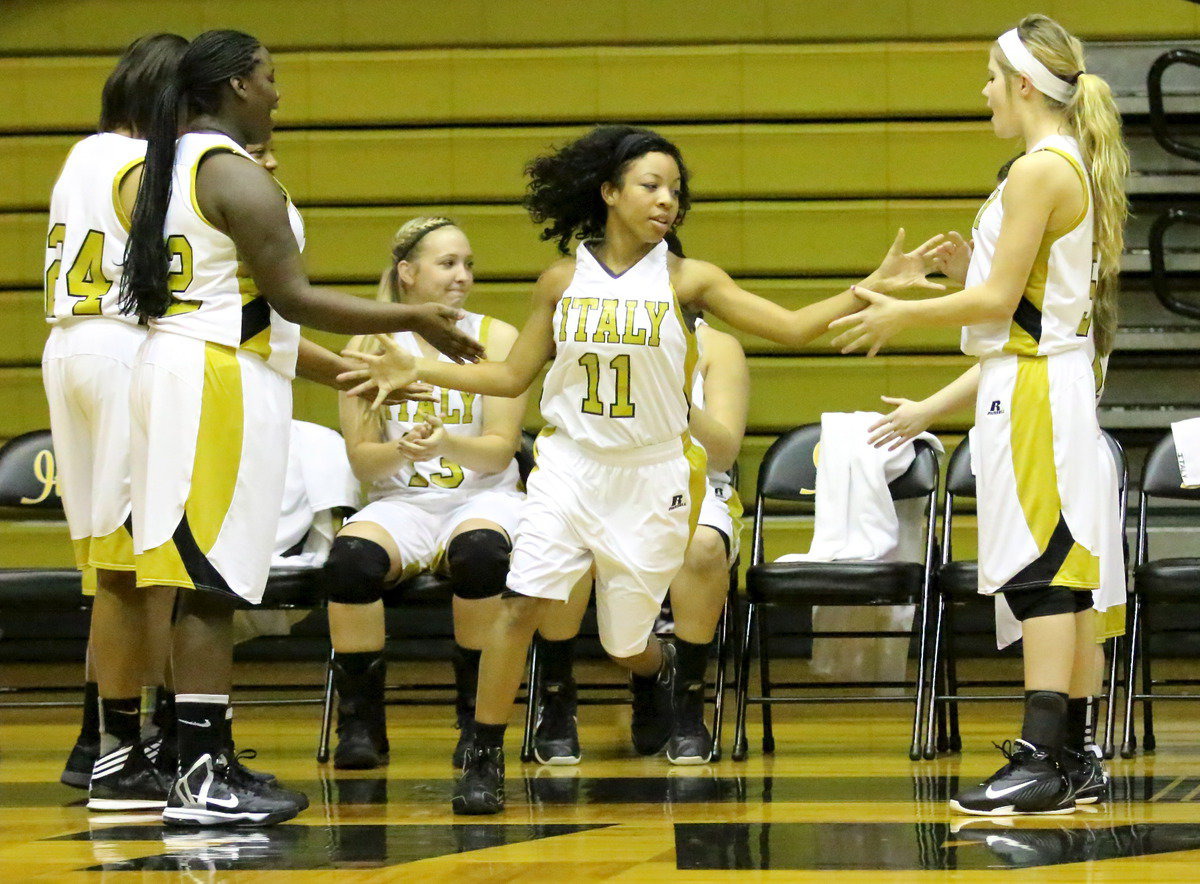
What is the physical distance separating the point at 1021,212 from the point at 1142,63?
121 inches

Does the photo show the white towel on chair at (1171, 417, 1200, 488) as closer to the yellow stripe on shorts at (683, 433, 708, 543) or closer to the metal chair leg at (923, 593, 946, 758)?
the metal chair leg at (923, 593, 946, 758)

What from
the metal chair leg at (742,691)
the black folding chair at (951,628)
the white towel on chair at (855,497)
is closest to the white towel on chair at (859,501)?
the white towel on chair at (855,497)

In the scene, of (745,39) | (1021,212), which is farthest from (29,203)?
(1021,212)

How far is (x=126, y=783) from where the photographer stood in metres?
3.57

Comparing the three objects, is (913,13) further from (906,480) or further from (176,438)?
(176,438)

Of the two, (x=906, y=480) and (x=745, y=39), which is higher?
(x=745, y=39)

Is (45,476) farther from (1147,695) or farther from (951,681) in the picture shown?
(1147,695)

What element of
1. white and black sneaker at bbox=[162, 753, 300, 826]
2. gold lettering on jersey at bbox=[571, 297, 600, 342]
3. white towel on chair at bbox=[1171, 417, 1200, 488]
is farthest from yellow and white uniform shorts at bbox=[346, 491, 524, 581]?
white towel on chair at bbox=[1171, 417, 1200, 488]

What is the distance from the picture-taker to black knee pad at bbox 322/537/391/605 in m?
4.29

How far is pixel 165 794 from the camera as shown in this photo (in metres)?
3.57

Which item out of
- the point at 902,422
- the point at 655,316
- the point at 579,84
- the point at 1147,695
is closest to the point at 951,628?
the point at 1147,695

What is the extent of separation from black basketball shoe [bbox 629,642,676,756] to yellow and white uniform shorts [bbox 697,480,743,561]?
376mm

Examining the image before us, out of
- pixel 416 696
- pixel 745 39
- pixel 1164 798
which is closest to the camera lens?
pixel 1164 798

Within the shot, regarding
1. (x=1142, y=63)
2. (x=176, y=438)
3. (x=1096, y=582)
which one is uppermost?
(x=1142, y=63)
